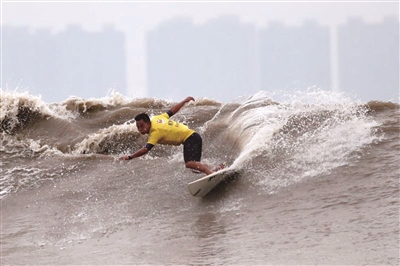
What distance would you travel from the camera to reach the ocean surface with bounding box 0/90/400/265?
22.9ft

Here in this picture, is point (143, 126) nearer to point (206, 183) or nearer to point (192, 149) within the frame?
point (192, 149)

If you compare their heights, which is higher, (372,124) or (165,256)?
(372,124)

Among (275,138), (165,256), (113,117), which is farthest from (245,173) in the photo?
(113,117)

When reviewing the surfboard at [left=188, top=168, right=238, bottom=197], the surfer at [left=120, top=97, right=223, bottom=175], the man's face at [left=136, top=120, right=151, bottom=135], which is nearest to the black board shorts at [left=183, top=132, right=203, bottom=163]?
the surfer at [left=120, top=97, right=223, bottom=175]

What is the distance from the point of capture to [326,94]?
38.3 ft

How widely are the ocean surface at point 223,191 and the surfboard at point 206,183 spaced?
0.41ft

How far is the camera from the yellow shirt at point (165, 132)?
368 inches

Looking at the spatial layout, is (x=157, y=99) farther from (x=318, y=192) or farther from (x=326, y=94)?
(x=318, y=192)

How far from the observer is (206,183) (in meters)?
9.18

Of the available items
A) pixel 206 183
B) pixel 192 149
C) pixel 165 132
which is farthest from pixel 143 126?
pixel 206 183

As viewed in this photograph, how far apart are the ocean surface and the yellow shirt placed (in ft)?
2.51

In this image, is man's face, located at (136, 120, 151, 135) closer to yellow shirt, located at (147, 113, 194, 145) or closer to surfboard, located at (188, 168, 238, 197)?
yellow shirt, located at (147, 113, 194, 145)

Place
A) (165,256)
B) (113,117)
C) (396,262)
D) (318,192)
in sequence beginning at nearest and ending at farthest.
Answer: (396,262) < (165,256) < (318,192) < (113,117)

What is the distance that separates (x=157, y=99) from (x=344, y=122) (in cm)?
597
